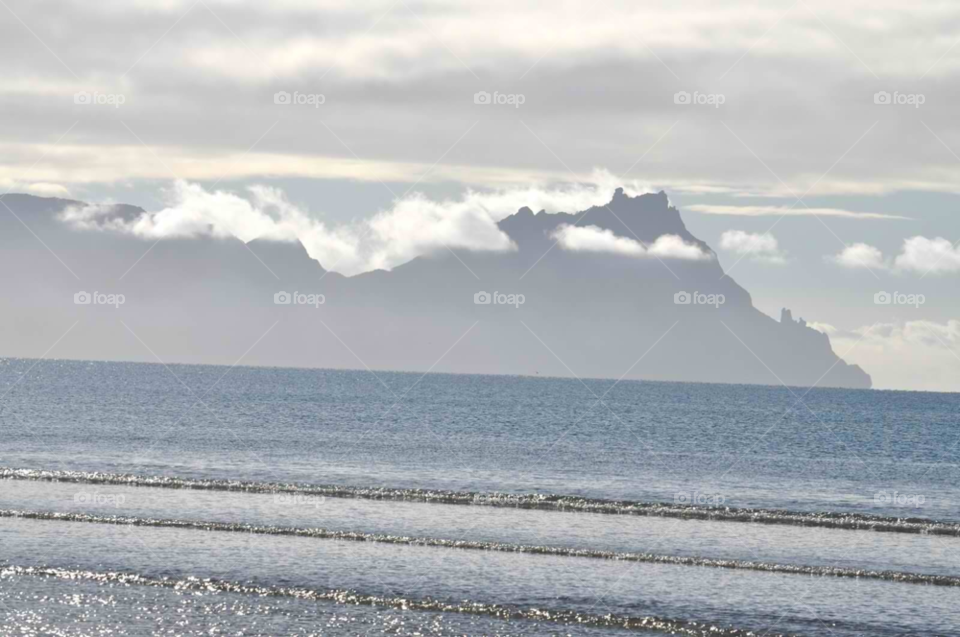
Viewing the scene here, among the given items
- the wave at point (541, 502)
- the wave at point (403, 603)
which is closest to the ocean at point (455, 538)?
A: the wave at point (403, 603)

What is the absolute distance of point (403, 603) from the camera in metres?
37.2

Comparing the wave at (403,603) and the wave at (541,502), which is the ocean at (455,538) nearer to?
the wave at (403,603)

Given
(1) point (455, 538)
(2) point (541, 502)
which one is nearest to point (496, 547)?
(1) point (455, 538)

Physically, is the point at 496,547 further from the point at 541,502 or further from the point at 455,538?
the point at 541,502

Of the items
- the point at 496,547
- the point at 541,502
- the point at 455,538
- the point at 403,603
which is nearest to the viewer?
the point at 403,603

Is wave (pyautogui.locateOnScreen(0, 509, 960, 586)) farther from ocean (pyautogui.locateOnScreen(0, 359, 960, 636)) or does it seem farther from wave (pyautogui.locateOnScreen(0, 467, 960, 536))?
wave (pyautogui.locateOnScreen(0, 467, 960, 536))

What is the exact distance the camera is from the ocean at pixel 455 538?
36.3 meters

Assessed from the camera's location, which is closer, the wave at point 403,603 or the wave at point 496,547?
the wave at point 403,603

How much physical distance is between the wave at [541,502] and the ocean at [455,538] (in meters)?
0.24

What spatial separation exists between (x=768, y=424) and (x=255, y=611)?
142m

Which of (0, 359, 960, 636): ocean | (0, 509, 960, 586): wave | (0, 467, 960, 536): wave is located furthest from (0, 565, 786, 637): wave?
(0, 467, 960, 536): wave

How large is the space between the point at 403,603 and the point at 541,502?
25.1 meters

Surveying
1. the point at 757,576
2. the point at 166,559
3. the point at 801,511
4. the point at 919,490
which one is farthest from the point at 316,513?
the point at 919,490

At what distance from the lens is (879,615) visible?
125ft
